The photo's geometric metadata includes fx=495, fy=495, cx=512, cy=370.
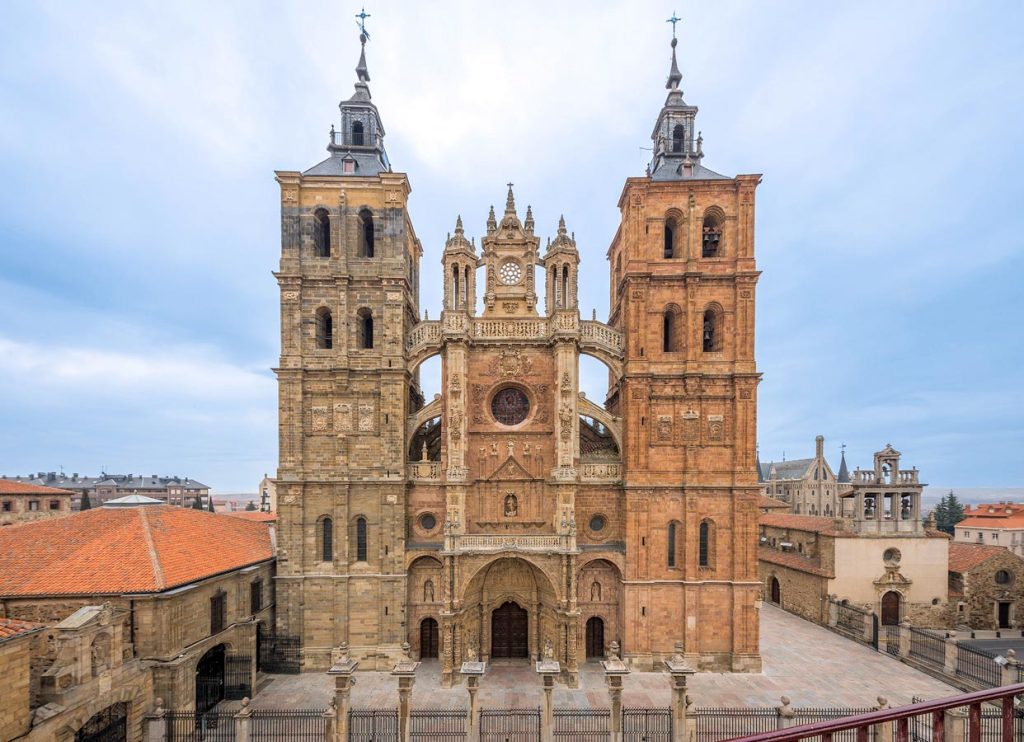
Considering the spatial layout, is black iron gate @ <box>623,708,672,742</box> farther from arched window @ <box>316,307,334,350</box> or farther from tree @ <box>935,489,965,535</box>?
tree @ <box>935,489,965,535</box>

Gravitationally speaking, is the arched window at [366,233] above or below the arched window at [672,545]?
above

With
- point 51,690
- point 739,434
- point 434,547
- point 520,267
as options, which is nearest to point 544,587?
point 434,547

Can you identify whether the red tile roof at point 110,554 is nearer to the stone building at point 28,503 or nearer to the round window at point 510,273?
the round window at point 510,273

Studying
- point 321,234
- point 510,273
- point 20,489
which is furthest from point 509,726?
point 20,489

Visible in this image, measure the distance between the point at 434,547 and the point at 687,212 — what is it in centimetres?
2451

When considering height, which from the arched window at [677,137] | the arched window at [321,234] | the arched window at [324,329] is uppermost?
the arched window at [677,137]

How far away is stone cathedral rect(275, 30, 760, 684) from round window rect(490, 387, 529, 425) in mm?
87

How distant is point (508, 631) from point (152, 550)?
1864cm

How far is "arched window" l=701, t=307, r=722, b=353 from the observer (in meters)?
29.2

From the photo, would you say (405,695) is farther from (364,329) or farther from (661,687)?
(364,329)

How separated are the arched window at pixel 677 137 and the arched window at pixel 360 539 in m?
30.3

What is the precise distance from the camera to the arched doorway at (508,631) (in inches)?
1131

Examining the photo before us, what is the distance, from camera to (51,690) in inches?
637

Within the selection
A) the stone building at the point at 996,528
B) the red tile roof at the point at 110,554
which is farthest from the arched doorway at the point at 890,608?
the red tile roof at the point at 110,554
